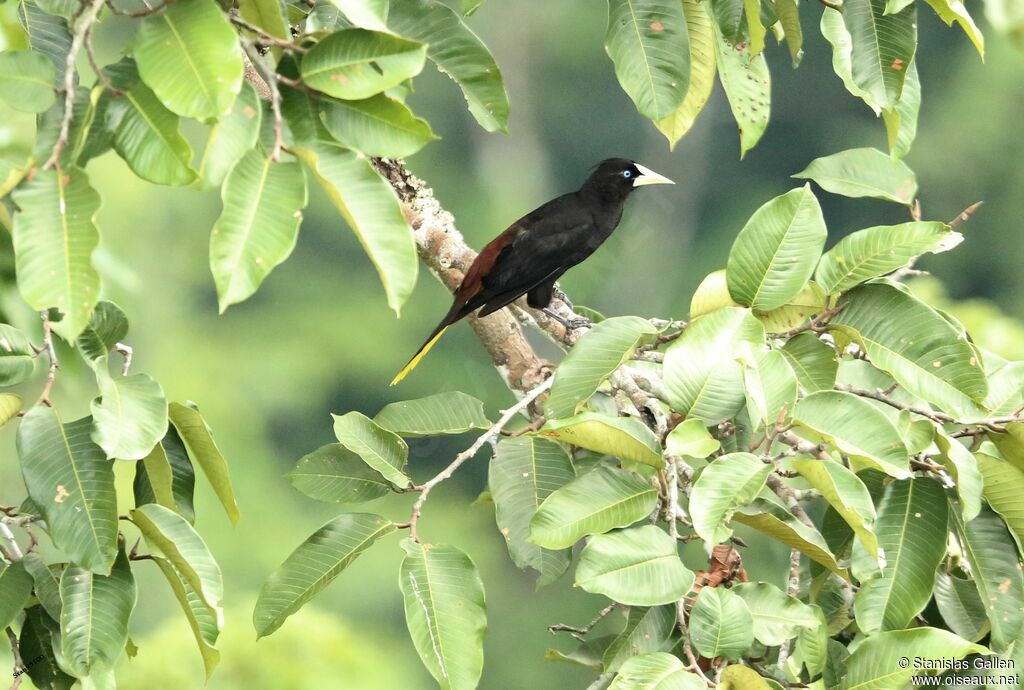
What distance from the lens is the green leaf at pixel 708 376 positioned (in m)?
1.20

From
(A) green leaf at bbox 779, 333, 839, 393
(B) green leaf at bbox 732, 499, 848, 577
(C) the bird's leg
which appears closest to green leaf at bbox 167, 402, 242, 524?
(B) green leaf at bbox 732, 499, 848, 577

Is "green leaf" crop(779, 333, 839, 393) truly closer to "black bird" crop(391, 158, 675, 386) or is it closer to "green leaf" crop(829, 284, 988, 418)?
"green leaf" crop(829, 284, 988, 418)

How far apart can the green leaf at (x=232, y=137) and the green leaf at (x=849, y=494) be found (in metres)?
0.57

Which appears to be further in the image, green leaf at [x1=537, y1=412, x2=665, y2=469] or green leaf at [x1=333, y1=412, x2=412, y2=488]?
green leaf at [x1=333, y1=412, x2=412, y2=488]

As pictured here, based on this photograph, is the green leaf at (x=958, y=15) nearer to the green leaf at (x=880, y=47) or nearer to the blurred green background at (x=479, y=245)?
the green leaf at (x=880, y=47)

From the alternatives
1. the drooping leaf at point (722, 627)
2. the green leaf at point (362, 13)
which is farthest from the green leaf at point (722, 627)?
the green leaf at point (362, 13)

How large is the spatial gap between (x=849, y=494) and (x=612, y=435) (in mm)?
240

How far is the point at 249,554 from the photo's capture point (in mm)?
9703

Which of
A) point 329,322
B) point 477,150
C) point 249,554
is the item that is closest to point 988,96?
point 477,150

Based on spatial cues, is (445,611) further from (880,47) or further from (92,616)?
(880,47)

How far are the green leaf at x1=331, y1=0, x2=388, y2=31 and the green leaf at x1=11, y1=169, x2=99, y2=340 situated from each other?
9.5 inches

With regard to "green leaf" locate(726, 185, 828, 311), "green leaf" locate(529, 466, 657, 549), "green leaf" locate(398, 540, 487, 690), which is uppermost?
"green leaf" locate(726, 185, 828, 311)

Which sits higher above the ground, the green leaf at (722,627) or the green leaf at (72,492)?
the green leaf at (72,492)

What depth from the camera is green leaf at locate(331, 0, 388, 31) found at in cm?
92
